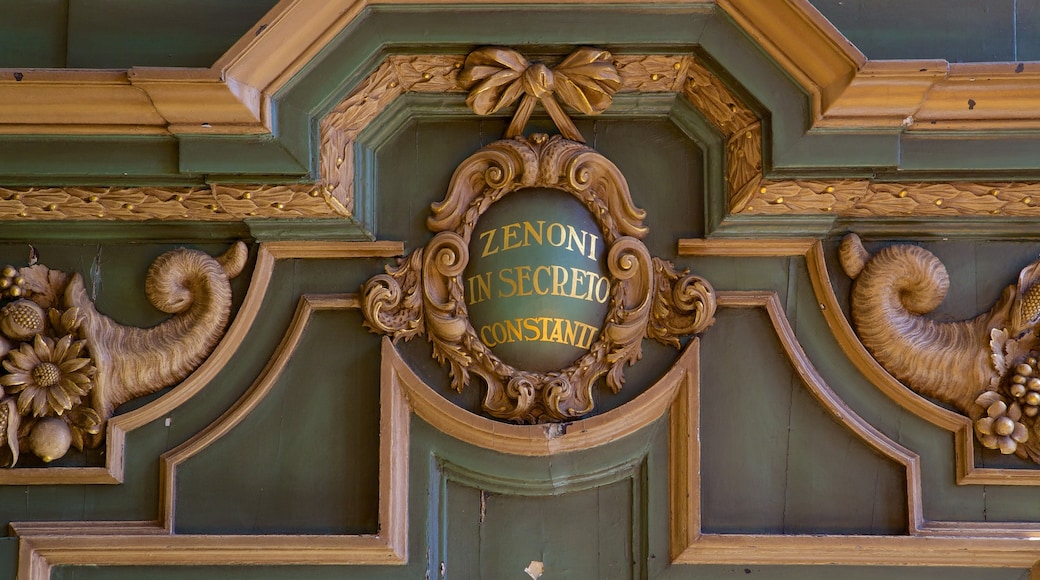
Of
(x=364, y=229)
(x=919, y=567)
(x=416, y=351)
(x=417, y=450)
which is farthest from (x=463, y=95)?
(x=919, y=567)

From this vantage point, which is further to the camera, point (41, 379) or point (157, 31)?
point (157, 31)

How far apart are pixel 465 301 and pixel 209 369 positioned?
2.22 ft

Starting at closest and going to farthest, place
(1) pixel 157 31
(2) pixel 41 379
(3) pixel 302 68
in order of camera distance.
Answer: (3) pixel 302 68
(2) pixel 41 379
(1) pixel 157 31

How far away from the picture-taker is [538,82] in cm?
358

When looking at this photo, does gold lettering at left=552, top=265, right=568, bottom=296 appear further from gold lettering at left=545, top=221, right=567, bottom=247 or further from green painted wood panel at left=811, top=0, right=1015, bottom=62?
green painted wood panel at left=811, top=0, right=1015, bottom=62

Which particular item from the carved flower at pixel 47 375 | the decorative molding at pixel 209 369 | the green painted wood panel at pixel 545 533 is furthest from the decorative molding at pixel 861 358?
the carved flower at pixel 47 375

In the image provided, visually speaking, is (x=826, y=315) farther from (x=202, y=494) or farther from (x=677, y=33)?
(x=202, y=494)

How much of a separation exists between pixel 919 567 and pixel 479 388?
3.90 ft

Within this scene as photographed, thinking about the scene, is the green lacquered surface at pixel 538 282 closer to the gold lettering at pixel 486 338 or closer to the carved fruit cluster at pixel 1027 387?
the gold lettering at pixel 486 338

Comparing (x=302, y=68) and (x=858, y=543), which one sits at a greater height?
(x=302, y=68)

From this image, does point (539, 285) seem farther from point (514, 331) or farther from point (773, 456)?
point (773, 456)

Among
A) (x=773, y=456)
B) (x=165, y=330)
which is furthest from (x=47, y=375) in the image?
(x=773, y=456)

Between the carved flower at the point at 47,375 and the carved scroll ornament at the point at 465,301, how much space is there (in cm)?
74

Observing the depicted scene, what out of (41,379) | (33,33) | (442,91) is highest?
(33,33)
